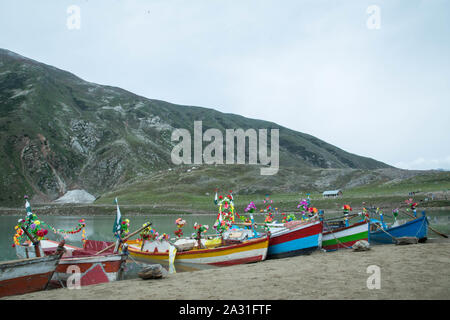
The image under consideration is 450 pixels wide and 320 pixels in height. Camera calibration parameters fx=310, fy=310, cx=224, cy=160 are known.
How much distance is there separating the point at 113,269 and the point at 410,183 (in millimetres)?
93571

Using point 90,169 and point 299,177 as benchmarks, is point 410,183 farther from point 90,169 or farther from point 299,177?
point 90,169

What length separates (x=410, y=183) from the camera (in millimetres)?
89062

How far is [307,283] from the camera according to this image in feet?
38.5

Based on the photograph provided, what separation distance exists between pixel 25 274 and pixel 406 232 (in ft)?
80.7

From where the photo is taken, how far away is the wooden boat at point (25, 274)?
13.2m

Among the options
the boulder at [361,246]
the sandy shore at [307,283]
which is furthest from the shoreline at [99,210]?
the sandy shore at [307,283]

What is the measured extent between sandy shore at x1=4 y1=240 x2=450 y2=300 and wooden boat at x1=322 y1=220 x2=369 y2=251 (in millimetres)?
4547

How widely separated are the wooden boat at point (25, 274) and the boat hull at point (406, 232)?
22.6 metres

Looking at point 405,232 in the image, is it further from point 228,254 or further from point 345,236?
point 228,254

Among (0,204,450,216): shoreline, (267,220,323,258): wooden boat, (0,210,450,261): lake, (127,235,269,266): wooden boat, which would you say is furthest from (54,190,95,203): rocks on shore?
(267,220,323,258): wooden boat

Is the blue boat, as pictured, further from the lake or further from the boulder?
the boulder

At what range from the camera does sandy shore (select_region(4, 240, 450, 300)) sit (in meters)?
10.1

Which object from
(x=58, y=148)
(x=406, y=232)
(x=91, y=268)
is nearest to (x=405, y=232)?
(x=406, y=232)
